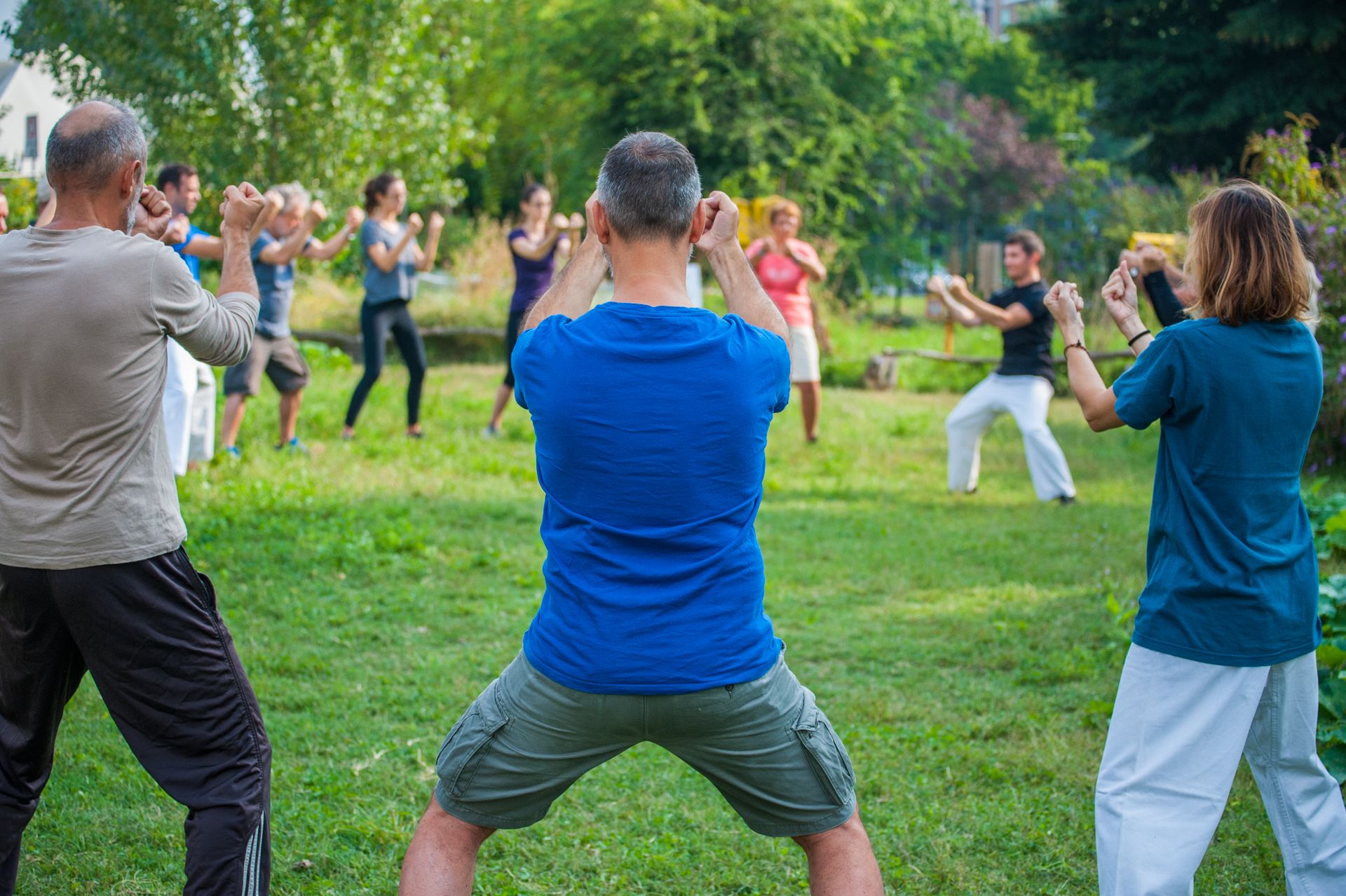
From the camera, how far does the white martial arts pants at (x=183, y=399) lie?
6914 mm

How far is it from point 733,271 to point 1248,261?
48.0 inches

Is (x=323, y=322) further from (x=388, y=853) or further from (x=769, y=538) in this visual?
(x=388, y=853)

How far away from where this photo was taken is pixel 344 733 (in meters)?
4.41

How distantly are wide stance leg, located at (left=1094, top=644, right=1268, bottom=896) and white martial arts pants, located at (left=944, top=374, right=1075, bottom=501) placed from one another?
559cm

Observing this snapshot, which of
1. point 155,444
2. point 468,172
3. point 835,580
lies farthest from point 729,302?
point 468,172

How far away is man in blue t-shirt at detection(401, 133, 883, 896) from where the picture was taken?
233 cm

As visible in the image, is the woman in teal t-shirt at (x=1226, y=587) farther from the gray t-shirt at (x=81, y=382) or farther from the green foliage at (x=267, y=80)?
the green foliage at (x=267, y=80)

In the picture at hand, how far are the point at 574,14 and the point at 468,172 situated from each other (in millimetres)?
11149

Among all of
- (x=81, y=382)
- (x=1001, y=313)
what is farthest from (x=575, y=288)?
(x=1001, y=313)

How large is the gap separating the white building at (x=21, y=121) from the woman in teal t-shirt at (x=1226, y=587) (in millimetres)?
5957

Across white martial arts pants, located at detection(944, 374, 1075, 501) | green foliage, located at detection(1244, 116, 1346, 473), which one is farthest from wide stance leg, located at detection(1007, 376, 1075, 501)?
green foliage, located at detection(1244, 116, 1346, 473)

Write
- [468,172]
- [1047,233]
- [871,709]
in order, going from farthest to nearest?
[468,172], [1047,233], [871,709]

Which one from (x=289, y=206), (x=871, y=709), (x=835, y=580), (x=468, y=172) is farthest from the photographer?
(x=468, y=172)

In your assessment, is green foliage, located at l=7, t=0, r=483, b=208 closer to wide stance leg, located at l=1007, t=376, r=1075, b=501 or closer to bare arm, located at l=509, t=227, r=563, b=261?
bare arm, located at l=509, t=227, r=563, b=261
